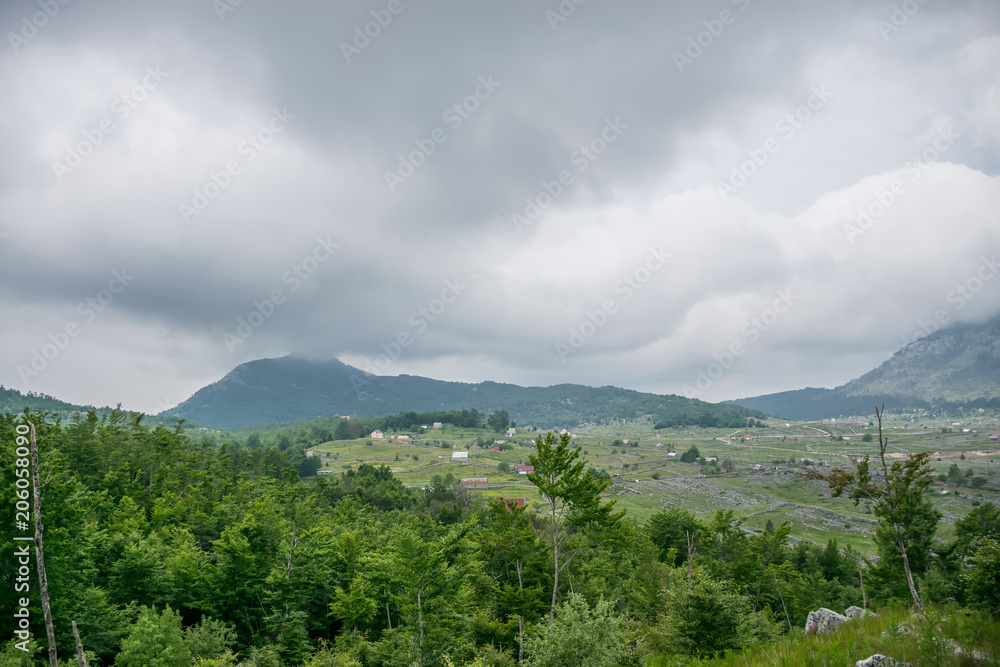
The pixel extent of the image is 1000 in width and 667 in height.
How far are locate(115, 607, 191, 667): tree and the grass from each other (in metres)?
30.6

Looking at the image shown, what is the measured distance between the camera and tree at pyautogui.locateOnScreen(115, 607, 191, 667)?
25.8m

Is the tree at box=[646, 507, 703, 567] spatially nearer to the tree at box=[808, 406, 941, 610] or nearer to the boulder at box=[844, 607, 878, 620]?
the boulder at box=[844, 607, 878, 620]

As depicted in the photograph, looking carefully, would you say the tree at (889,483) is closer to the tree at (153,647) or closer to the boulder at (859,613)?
the boulder at (859,613)

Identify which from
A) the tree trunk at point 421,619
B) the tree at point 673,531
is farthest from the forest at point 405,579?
the tree at point 673,531

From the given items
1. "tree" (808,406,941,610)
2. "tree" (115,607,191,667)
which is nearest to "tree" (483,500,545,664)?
"tree" (808,406,941,610)

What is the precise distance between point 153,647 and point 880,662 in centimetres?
3437

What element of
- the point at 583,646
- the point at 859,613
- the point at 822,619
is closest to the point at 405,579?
the point at 583,646

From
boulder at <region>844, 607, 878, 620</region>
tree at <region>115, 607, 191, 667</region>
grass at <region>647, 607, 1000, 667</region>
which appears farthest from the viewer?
tree at <region>115, 607, 191, 667</region>

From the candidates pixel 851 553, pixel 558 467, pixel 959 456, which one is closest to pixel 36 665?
pixel 558 467

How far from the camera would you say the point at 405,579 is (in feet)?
99.4

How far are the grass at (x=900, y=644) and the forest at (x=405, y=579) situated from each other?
1.00 metres

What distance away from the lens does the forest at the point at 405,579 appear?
905 inches

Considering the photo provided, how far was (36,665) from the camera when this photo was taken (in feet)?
84.9

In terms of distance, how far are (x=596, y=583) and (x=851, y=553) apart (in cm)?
5760
